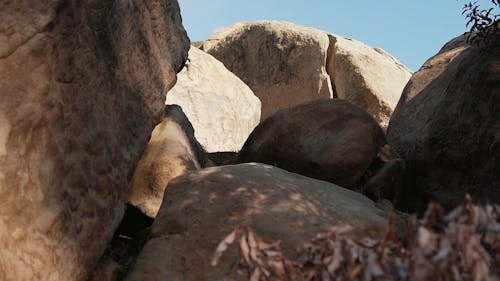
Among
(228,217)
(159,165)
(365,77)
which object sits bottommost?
(365,77)

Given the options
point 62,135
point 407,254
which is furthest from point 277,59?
point 407,254

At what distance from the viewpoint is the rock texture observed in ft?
59.5

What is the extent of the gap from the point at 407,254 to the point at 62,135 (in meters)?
3.00

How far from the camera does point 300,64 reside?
18.7 m

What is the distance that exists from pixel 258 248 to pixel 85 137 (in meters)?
2.81

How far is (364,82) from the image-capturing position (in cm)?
1794

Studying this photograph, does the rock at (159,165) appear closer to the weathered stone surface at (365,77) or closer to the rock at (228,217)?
the rock at (228,217)

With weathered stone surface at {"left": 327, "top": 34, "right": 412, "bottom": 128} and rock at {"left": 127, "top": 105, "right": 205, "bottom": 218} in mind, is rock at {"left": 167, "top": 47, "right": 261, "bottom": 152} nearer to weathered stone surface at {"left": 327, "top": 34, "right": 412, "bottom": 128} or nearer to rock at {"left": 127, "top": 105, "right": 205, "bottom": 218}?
weathered stone surface at {"left": 327, "top": 34, "right": 412, "bottom": 128}

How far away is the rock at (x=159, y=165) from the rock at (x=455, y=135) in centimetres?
304

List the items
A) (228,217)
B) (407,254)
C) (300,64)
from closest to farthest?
1. (407,254)
2. (228,217)
3. (300,64)

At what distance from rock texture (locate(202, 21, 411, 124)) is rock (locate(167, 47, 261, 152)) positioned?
4058 mm

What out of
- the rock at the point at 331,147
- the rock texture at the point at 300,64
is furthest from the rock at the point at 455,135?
the rock texture at the point at 300,64

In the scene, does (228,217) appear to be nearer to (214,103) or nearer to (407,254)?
(407,254)

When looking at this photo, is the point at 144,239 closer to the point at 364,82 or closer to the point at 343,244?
the point at 343,244
